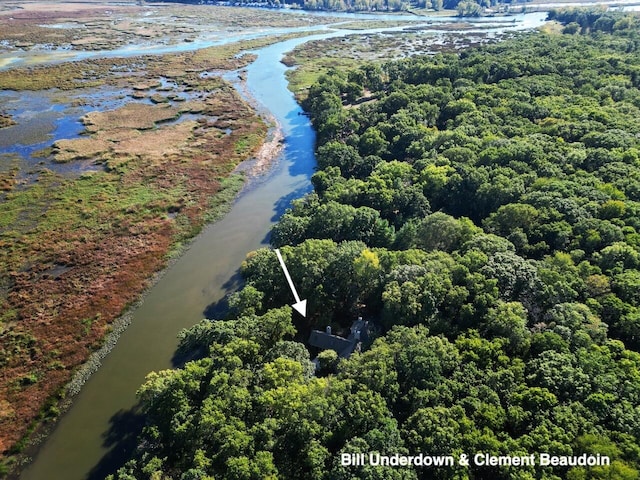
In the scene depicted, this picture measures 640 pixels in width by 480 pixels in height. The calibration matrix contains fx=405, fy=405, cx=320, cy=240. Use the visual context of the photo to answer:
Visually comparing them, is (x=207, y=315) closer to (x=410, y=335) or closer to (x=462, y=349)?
(x=410, y=335)

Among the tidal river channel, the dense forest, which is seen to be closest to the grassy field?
the tidal river channel

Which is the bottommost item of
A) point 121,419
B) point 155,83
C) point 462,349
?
point 121,419

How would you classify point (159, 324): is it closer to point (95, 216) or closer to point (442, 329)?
point (95, 216)

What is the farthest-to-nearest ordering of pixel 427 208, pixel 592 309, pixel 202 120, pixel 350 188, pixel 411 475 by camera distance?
pixel 202 120 < pixel 350 188 < pixel 427 208 < pixel 592 309 < pixel 411 475

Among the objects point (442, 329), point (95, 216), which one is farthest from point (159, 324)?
point (442, 329)

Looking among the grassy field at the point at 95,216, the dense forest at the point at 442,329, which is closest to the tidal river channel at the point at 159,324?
the grassy field at the point at 95,216

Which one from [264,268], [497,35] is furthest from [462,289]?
[497,35]
